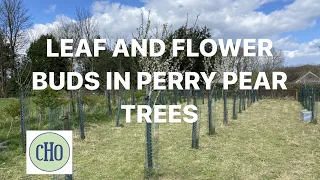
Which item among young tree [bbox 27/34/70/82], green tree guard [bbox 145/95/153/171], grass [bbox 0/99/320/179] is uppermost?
young tree [bbox 27/34/70/82]

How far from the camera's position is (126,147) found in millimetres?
6555

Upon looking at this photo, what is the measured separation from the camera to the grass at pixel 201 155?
4.64 metres

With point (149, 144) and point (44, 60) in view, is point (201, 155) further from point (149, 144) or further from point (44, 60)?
point (44, 60)

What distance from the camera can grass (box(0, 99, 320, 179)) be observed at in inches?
183

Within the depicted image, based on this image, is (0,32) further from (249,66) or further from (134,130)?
(249,66)

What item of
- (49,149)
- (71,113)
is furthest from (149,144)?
(71,113)

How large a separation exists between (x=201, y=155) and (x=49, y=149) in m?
3.37

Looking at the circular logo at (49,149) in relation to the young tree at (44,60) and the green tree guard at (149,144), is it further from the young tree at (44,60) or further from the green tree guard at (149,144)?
the young tree at (44,60)

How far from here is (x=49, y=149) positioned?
2959 mm

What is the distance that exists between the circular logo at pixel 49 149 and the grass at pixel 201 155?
1.64m

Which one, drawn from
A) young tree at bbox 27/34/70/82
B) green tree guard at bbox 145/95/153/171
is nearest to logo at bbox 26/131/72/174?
green tree guard at bbox 145/95/153/171

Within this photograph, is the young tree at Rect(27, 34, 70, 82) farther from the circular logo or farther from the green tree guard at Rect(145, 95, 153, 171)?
the circular logo

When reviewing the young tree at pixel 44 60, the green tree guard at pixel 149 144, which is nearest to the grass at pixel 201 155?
the green tree guard at pixel 149 144

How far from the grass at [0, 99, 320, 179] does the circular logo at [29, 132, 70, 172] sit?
1.64 m
